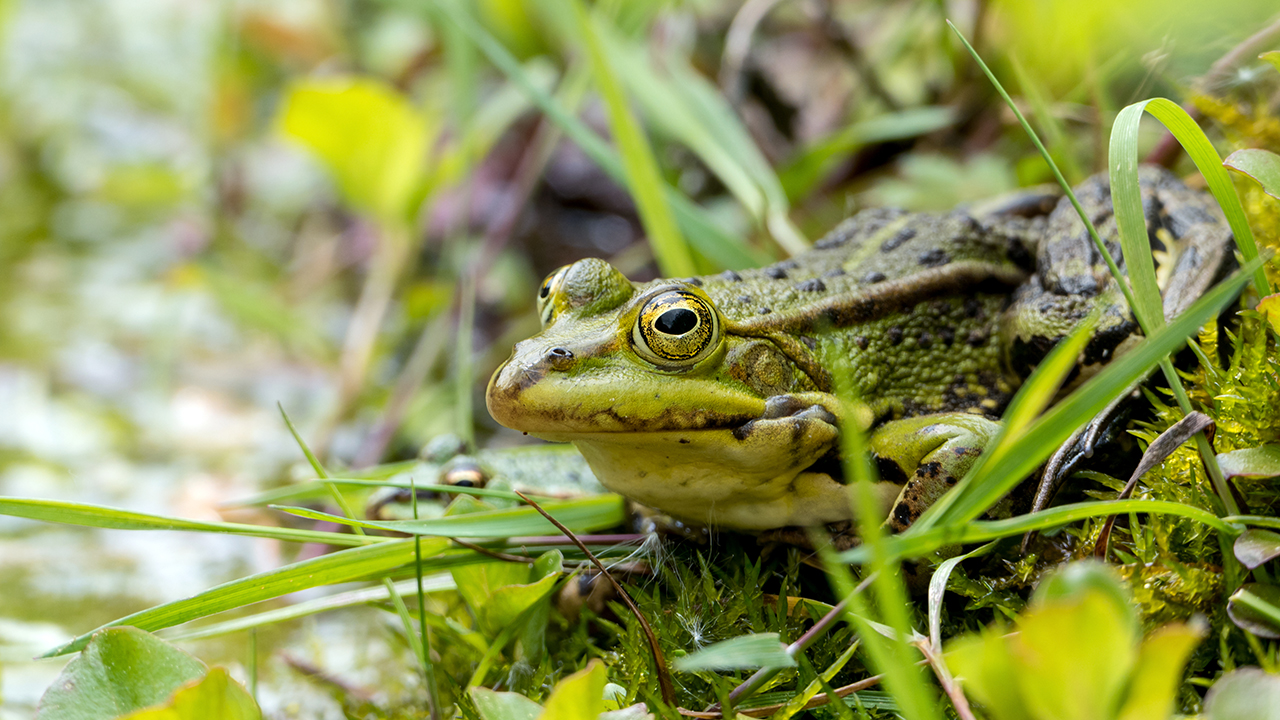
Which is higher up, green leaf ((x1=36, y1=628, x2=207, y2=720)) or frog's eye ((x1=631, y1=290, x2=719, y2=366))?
frog's eye ((x1=631, y1=290, x2=719, y2=366))

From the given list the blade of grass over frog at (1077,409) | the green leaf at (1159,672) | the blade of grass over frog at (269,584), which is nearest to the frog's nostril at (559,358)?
the blade of grass over frog at (269,584)

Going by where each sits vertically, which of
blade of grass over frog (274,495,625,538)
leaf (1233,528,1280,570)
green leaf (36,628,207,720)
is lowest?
leaf (1233,528,1280,570)

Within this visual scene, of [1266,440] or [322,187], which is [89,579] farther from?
[322,187]

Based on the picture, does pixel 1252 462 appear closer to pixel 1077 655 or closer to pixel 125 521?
pixel 1077 655

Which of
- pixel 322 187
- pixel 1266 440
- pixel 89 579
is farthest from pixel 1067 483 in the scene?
pixel 322 187

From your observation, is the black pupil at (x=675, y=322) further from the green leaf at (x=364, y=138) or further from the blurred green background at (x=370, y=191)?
the green leaf at (x=364, y=138)

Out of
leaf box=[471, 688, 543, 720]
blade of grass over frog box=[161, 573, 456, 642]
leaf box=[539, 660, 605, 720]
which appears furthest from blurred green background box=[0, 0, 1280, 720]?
leaf box=[539, 660, 605, 720]

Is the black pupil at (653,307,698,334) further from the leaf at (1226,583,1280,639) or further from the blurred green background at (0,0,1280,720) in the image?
the leaf at (1226,583,1280,639)

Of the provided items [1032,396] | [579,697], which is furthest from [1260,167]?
[579,697]
